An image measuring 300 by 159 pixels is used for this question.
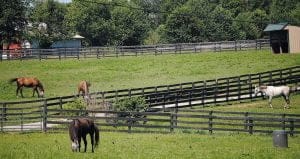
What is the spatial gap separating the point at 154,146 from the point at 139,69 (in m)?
33.9

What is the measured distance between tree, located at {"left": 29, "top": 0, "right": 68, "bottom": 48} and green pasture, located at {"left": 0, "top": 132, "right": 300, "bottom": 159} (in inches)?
2093

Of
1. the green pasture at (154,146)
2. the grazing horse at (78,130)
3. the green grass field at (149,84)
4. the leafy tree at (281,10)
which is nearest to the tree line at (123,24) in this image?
the leafy tree at (281,10)

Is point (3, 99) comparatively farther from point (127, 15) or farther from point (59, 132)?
point (127, 15)

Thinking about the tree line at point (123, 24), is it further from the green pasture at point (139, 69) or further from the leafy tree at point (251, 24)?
the green pasture at point (139, 69)

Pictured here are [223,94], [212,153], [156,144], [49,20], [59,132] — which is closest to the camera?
[212,153]

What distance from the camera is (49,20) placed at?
289ft

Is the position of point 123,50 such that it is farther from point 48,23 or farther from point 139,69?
point 48,23

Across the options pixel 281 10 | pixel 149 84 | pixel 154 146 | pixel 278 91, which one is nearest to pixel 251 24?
pixel 281 10

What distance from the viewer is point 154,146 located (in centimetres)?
2064

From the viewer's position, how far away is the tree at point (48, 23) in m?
78.0

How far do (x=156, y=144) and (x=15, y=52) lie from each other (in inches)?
1685

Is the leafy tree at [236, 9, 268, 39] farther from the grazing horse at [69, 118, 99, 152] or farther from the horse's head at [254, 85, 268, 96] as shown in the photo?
the grazing horse at [69, 118, 99, 152]

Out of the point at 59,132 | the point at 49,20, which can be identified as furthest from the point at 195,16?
the point at 59,132

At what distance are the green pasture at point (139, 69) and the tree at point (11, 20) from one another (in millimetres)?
12247
